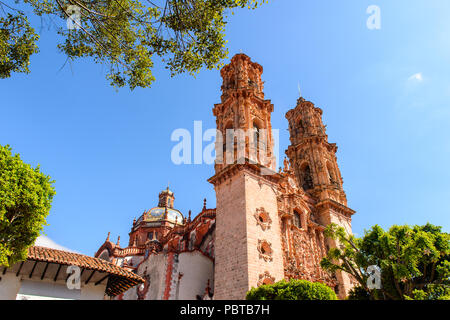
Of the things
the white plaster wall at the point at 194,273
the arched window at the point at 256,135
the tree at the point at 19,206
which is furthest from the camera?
the arched window at the point at 256,135

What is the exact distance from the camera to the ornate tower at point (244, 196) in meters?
17.4

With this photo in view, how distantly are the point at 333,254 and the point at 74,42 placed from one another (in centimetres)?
1562

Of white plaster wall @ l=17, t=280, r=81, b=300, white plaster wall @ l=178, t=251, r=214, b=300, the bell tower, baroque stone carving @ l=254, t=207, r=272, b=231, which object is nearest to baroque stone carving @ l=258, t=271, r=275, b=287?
baroque stone carving @ l=254, t=207, r=272, b=231

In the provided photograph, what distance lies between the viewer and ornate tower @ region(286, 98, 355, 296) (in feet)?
88.4

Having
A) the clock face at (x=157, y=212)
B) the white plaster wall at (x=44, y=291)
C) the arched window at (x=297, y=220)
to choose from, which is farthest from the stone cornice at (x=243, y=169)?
the clock face at (x=157, y=212)

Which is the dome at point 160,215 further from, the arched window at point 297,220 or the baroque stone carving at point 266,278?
the baroque stone carving at point 266,278

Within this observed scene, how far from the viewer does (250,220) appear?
61.7 ft

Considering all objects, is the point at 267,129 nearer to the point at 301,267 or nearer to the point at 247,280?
the point at 301,267

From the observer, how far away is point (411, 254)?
13750 mm

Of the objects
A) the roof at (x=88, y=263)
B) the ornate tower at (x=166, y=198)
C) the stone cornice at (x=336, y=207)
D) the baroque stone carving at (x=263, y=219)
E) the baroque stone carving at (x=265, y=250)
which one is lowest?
the roof at (x=88, y=263)

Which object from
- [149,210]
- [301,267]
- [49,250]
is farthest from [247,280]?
[149,210]

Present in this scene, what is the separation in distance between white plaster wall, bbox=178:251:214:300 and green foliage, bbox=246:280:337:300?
7.86 metres

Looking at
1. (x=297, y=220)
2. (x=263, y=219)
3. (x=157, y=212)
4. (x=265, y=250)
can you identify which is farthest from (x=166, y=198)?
(x=265, y=250)

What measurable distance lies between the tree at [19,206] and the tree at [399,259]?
13623mm
